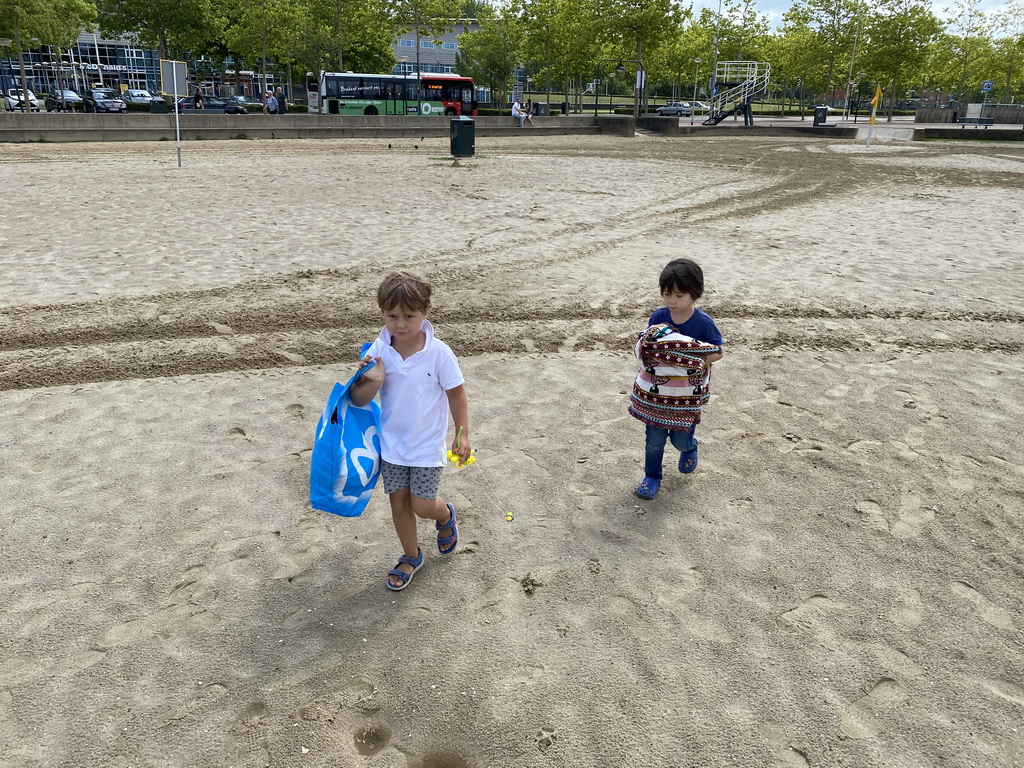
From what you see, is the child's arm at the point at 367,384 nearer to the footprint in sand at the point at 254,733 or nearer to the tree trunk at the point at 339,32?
the footprint in sand at the point at 254,733

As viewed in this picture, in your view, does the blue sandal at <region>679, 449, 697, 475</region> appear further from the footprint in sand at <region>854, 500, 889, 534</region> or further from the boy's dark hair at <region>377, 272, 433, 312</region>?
the boy's dark hair at <region>377, 272, 433, 312</region>

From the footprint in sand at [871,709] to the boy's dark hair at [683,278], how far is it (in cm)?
189

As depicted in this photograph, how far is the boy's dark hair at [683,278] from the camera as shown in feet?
12.2

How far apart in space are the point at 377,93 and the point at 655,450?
40.5m

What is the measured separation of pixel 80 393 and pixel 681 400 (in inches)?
171

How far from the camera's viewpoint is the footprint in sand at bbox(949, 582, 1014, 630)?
3.22m

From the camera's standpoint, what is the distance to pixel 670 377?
3895mm

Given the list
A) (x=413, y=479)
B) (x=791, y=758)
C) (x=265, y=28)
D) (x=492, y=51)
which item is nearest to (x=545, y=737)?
(x=791, y=758)

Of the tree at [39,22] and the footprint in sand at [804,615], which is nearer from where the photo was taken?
the footprint in sand at [804,615]

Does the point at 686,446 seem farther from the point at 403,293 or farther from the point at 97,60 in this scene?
the point at 97,60

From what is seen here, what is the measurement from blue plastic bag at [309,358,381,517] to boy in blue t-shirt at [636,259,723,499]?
63.8 inches

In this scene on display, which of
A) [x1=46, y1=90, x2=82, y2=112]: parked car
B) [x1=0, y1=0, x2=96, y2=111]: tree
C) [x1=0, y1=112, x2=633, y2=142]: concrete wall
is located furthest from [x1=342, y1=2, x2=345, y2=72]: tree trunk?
[x1=0, y1=112, x2=633, y2=142]: concrete wall

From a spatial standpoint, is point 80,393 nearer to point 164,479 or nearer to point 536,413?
point 164,479

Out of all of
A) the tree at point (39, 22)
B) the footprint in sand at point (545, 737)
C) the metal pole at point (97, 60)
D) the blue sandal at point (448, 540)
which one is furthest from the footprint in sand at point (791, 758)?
the metal pole at point (97, 60)
